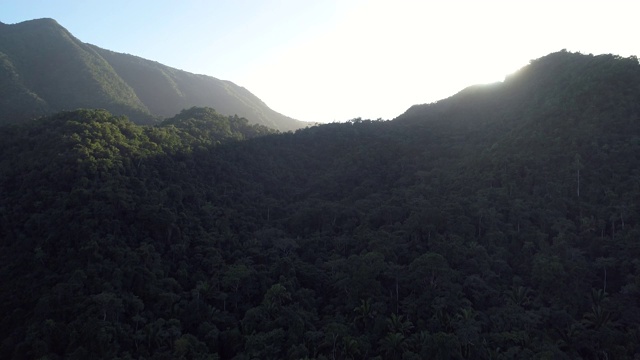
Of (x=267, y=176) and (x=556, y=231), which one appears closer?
(x=556, y=231)

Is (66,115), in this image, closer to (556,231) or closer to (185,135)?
(185,135)

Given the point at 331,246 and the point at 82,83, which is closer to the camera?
the point at 331,246

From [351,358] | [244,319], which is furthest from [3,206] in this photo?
[351,358]

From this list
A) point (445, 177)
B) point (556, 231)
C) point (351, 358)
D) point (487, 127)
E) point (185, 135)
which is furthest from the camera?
point (487, 127)

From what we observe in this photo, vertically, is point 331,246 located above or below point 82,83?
below

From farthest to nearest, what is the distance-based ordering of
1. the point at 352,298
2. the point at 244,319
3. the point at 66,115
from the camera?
the point at 66,115
the point at 352,298
the point at 244,319

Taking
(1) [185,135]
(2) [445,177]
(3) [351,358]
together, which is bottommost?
(3) [351,358]
